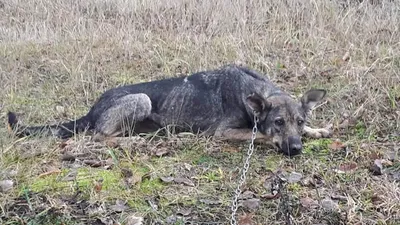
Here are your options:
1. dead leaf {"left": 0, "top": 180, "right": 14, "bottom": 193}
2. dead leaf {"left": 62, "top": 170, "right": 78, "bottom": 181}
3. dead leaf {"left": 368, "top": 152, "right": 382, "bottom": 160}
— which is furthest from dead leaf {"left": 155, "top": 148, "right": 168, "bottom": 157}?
dead leaf {"left": 368, "top": 152, "right": 382, "bottom": 160}

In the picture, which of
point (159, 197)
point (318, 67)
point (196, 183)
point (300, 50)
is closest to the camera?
point (159, 197)

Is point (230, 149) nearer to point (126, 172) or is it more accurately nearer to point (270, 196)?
point (126, 172)

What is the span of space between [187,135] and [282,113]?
110 centimetres

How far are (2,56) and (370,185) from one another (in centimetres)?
662

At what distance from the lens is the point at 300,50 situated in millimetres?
8938

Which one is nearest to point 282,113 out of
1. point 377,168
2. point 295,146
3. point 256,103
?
point 256,103

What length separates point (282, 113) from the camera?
6.08 metres

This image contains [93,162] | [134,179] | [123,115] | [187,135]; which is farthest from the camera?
[123,115]

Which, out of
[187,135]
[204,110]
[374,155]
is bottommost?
[187,135]

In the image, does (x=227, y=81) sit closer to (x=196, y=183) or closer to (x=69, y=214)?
(x=196, y=183)

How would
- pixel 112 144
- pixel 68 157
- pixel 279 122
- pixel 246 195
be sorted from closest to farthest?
pixel 246 195
pixel 68 157
pixel 112 144
pixel 279 122

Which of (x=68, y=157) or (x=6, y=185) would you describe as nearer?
(x=6, y=185)

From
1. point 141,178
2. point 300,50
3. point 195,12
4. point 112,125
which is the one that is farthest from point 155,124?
point 195,12

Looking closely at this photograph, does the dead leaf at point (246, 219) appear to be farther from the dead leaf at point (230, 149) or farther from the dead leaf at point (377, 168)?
the dead leaf at point (230, 149)
